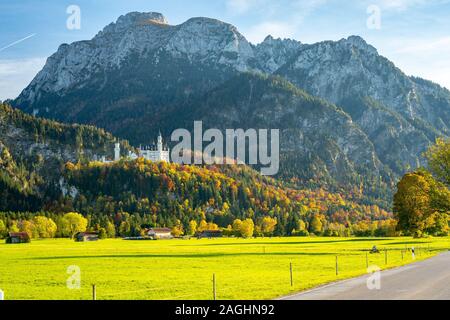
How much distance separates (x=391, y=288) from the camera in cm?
3434

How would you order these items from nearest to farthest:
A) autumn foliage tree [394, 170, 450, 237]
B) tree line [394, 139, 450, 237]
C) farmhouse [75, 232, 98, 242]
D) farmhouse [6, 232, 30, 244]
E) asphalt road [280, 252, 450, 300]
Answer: asphalt road [280, 252, 450, 300] < tree line [394, 139, 450, 237] < autumn foliage tree [394, 170, 450, 237] < farmhouse [6, 232, 30, 244] < farmhouse [75, 232, 98, 242]

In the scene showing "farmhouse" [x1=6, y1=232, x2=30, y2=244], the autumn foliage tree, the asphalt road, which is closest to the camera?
the asphalt road

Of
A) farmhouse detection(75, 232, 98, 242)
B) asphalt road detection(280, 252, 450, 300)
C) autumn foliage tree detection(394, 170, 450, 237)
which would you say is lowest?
farmhouse detection(75, 232, 98, 242)

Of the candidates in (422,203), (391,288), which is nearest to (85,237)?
(422,203)

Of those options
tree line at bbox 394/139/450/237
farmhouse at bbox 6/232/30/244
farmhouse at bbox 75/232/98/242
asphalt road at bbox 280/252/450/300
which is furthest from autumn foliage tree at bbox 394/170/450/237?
farmhouse at bbox 6/232/30/244

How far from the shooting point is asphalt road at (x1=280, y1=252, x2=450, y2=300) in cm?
3039

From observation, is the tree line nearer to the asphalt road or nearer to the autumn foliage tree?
the autumn foliage tree

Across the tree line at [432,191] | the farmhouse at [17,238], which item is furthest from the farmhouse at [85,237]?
the tree line at [432,191]

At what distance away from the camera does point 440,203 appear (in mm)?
90562

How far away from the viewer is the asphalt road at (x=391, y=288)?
30.4 m
